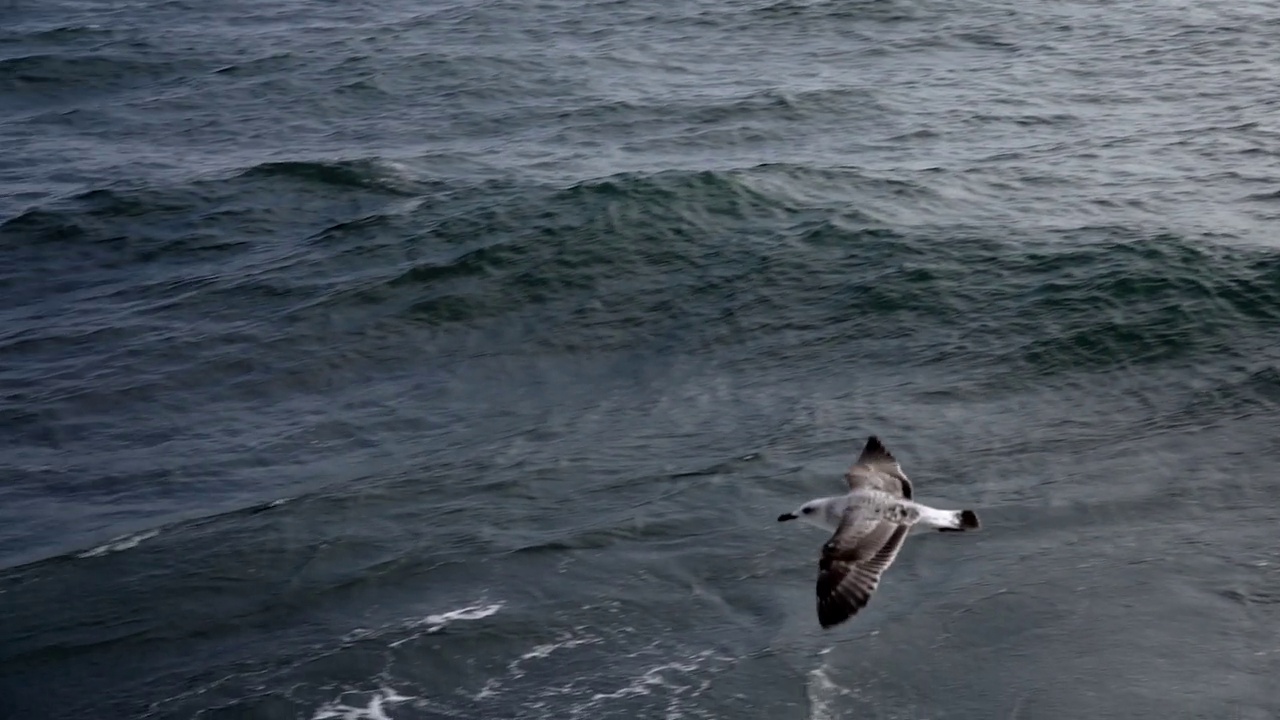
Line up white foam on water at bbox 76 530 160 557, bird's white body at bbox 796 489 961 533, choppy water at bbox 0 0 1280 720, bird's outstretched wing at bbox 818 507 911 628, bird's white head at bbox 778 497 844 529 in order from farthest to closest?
white foam on water at bbox 76 530 160 557 < choppy water at bbox 0 0 1280 720 < bird's white head at bbox 778 497 844 529 < bird's white body at bbox 796 489 961 533 < bird's outstretched wing at bbox 818 507 911 628

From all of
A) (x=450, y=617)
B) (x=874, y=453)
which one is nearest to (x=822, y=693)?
(x=874, y=453)

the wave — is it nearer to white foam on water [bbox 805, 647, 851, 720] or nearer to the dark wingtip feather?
the dark wingtip feather

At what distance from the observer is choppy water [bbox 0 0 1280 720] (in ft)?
43.3

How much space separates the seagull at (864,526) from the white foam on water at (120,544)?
277 inches

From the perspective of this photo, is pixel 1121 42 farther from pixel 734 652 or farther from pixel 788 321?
pixel 734 652

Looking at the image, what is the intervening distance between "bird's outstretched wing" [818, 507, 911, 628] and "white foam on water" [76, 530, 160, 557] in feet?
25.1

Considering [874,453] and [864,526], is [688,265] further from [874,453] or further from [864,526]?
[864,526]

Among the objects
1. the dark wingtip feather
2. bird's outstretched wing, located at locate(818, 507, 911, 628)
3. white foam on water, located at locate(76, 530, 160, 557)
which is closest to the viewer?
bird's outstretched wing, located at locate(818, 507, 911, 628)

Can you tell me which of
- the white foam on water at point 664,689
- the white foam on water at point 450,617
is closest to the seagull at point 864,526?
the white foam on water at point 664,689

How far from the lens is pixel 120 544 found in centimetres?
1529

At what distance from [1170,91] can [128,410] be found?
1889cm

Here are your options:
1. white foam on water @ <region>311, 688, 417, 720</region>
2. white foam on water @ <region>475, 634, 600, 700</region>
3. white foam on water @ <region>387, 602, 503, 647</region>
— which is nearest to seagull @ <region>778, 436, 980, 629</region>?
white foam on water @ <region>475, 634, 600, 700</region>

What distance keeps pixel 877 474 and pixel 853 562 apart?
6.21 feet

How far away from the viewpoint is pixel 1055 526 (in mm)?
14625
